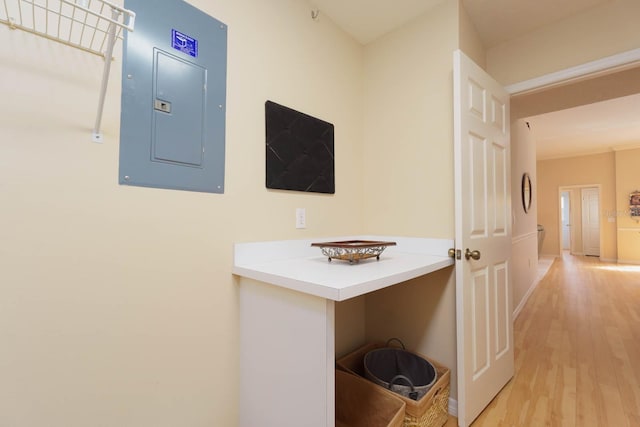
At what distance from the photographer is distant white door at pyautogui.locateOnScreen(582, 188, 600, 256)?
7.64m

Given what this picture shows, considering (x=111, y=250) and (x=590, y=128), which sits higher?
A: (x=590, y=128)

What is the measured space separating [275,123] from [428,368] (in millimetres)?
1653

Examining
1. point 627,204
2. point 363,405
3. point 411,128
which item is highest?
point 411,128

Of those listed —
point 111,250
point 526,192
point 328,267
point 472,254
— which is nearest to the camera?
point 111,250

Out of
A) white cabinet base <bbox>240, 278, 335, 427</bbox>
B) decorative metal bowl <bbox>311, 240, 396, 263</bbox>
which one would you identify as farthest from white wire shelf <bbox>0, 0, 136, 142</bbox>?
decorative metal bowl <bbox>311, 240, 396, 263</bbox>

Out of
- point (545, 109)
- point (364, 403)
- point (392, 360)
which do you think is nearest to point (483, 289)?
point (392, 360)

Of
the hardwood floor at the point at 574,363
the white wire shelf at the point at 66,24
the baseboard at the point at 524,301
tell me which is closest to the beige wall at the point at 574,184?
the hardwood floor at the point at 574,363

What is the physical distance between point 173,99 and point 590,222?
1056cm

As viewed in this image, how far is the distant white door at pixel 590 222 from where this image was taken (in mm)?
7645

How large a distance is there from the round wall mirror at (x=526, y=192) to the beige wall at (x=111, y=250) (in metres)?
3.68

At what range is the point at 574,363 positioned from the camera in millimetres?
2146

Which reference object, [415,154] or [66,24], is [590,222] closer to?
[415,154]

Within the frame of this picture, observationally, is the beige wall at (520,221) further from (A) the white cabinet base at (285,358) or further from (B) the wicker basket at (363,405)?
(A) the white cabinet base at (285,358)

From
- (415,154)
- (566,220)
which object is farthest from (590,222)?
(415,154)
